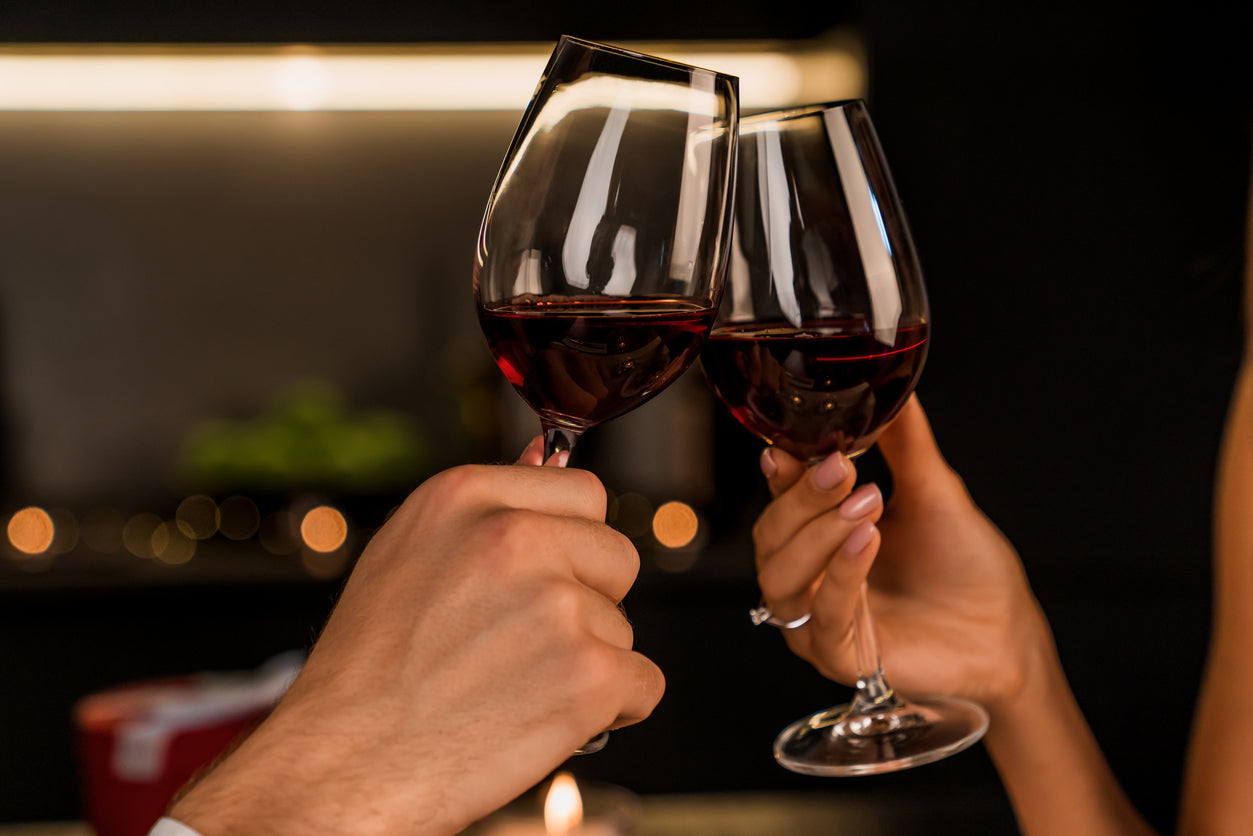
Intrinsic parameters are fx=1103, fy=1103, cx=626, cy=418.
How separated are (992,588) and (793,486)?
237 mm

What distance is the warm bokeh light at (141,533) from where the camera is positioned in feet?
6.38

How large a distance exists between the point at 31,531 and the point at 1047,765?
1787 millimetres

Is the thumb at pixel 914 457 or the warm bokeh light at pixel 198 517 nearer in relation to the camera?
the thumb at pixel 914 457

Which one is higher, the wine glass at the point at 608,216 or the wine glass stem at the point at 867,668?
the wine glass at the point at 608,216

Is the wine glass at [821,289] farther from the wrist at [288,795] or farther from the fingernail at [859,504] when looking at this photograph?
the wrist at [288,795]

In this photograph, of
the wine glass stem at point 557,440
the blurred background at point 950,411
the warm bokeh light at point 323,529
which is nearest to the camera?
the wine glass stem at point 557,440

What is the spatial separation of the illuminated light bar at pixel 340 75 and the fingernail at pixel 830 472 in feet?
4.47

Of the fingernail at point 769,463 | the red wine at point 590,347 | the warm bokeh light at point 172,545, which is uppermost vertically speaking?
the red wine at point 590,347

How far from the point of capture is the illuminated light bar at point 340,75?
1.94 m

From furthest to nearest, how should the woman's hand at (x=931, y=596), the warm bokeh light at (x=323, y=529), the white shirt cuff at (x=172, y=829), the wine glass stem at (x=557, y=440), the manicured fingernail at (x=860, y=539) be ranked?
the warm bokeh light at (x=323, y=529), the woman's hand at (x=931, y=596), the manicured fingernail at (x=860, y=539), the wine glass stem at (x=557, y=440), the white shirt cuff at (x=172, y=829)

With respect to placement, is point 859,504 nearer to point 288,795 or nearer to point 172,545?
point 288,795

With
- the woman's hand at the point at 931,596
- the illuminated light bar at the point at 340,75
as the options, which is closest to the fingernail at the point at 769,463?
the woman's hand at the point at 931,596

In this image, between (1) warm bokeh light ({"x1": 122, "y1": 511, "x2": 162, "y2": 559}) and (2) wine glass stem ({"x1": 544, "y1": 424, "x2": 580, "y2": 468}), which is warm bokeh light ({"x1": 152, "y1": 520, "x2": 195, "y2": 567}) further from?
(2) wine glass stem ({"x1": 544, "y1": 424, "x2": 580, "y2": 468})

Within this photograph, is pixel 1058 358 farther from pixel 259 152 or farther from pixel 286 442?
pixel 259 152
